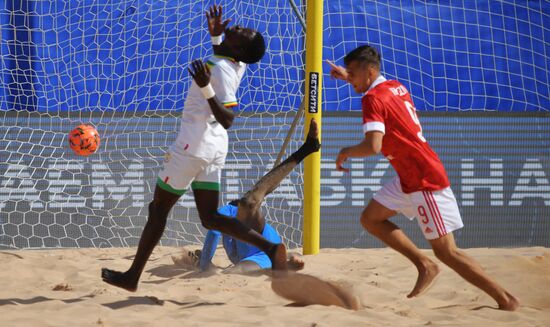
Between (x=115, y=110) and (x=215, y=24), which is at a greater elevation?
(x=215, y=24)

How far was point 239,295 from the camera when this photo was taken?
17.5 ft

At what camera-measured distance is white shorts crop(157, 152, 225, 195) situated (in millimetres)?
4965

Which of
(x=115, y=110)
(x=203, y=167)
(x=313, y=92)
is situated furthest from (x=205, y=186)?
(x=115, y=110)

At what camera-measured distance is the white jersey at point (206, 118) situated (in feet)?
16.3

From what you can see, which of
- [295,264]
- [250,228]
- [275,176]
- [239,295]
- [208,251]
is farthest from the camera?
[208,251]

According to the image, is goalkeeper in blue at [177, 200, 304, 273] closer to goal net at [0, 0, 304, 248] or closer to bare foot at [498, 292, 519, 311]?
goal net at [0, 0, 304, 248]

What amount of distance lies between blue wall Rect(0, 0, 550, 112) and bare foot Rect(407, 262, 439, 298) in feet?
11.7

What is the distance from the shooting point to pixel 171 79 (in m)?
8.43

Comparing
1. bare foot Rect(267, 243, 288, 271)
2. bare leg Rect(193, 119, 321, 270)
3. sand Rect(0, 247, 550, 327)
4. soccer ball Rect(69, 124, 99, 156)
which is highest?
soccer ball Rect(69, 124, 99, 156)

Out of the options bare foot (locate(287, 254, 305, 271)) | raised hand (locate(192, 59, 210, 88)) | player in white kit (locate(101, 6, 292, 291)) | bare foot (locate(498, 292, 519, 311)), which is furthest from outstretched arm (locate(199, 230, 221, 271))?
bare foot (locate(498, 292, 519, 311))

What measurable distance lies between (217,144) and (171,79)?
3567mm

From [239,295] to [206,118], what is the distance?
1274 mm

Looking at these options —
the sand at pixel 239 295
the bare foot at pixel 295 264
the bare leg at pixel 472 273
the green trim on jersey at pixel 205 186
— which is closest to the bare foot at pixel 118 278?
the sand at pixel 239 295

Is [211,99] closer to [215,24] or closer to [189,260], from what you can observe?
[215,24]
